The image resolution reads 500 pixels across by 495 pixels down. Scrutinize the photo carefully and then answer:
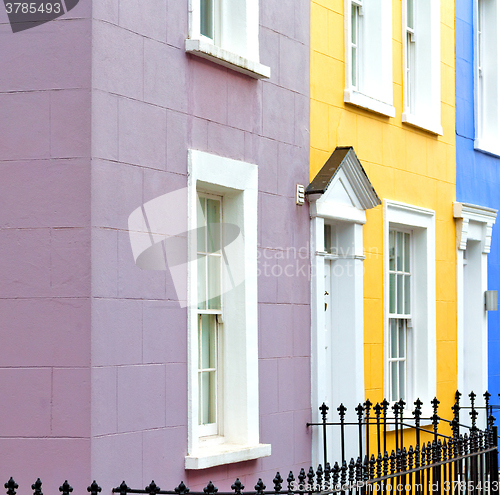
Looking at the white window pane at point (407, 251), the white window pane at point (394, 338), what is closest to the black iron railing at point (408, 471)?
the white window pane at point (394, 338)

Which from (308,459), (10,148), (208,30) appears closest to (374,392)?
(308,459)

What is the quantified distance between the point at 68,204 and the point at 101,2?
1538 mm

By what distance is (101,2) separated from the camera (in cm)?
749

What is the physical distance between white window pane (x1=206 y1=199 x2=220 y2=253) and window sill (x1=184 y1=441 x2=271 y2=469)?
1.72m

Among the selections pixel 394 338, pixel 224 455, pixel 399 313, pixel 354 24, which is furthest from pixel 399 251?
pixel 224 455

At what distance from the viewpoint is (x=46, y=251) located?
736 centimetres

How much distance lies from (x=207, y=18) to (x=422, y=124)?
13.7ft

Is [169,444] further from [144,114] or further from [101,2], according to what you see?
[101,2]

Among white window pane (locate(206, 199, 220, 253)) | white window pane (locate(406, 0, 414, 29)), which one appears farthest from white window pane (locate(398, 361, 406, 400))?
white window pane (locate(406, 0, 414, 29))

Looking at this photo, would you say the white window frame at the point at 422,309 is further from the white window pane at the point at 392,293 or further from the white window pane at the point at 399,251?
the white window pane at the point at 392,293

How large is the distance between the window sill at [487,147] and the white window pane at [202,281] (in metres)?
6.46

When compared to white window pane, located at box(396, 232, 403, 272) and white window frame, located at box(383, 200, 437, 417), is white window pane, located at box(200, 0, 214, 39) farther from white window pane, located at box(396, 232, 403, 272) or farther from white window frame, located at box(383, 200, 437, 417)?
white window pane, located at box(396, 232, 403, 272)

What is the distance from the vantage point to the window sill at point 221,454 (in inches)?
316

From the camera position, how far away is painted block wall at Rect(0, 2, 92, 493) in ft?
23.6
